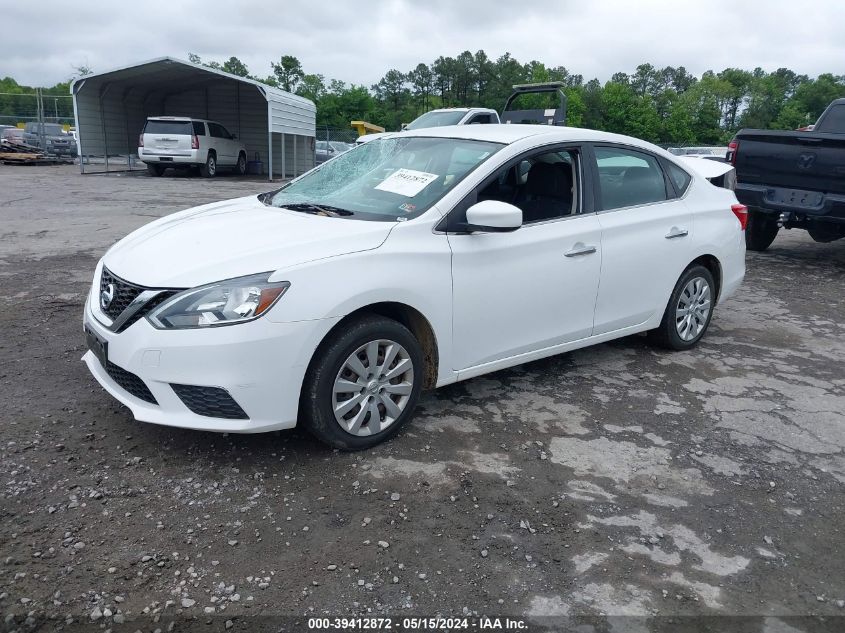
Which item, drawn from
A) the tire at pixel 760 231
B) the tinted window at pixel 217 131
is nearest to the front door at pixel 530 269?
the tire at pixel 760 231

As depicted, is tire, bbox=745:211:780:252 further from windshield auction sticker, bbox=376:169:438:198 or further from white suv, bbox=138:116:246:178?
white suv, bbox=138:116:246:178

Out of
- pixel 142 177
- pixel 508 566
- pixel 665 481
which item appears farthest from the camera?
pixel 142 177

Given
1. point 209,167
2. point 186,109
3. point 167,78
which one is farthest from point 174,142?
point 186,109

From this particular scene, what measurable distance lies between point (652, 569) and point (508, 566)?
1.84ft

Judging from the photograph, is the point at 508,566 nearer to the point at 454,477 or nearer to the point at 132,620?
the point at 454,477

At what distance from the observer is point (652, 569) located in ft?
8.74

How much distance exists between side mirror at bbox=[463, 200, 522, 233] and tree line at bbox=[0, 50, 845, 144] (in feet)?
202

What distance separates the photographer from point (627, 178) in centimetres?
471

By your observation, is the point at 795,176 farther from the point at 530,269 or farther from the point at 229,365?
the point at 229,365

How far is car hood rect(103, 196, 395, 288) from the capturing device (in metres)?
3.15

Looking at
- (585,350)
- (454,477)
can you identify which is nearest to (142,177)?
(585,350)

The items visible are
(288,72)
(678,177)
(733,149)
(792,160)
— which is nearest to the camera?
(678,177)

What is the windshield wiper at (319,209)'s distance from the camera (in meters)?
3.79

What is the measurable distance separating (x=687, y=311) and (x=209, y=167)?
19.1m
